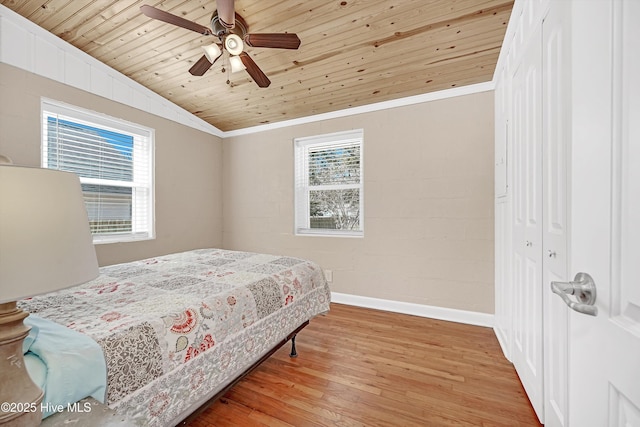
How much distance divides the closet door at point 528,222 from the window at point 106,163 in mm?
3588

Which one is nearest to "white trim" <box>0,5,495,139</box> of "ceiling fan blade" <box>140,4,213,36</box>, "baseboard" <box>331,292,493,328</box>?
"ceiling fan blade" <box>140,4,213,36</box>

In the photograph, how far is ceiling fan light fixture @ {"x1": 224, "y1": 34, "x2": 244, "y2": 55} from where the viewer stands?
1868mm

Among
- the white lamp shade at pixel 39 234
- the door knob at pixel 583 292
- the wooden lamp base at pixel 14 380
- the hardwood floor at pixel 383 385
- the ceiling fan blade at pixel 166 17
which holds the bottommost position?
the hardwood floor at pixel 383 385

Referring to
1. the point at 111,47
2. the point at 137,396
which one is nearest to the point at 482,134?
the point at 137,396

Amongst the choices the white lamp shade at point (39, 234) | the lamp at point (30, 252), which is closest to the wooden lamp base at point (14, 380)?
the lamp at point (30, 252)

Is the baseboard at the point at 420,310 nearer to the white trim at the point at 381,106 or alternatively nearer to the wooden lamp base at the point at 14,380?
the white trim at the point at 381,106

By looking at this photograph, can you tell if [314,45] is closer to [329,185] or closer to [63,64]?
[329,185]

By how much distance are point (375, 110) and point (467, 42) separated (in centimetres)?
112

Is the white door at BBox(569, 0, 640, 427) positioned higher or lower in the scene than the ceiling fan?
lower

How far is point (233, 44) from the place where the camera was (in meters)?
1.90

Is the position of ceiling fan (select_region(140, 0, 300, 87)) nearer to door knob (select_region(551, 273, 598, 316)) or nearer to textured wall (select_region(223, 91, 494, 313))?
textured wall (select_region(223, 91, 494, 313))

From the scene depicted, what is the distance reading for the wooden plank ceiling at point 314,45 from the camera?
6.51ft

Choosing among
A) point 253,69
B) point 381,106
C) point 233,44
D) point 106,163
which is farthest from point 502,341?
point 106,163

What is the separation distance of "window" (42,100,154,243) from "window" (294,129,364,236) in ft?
5.96
